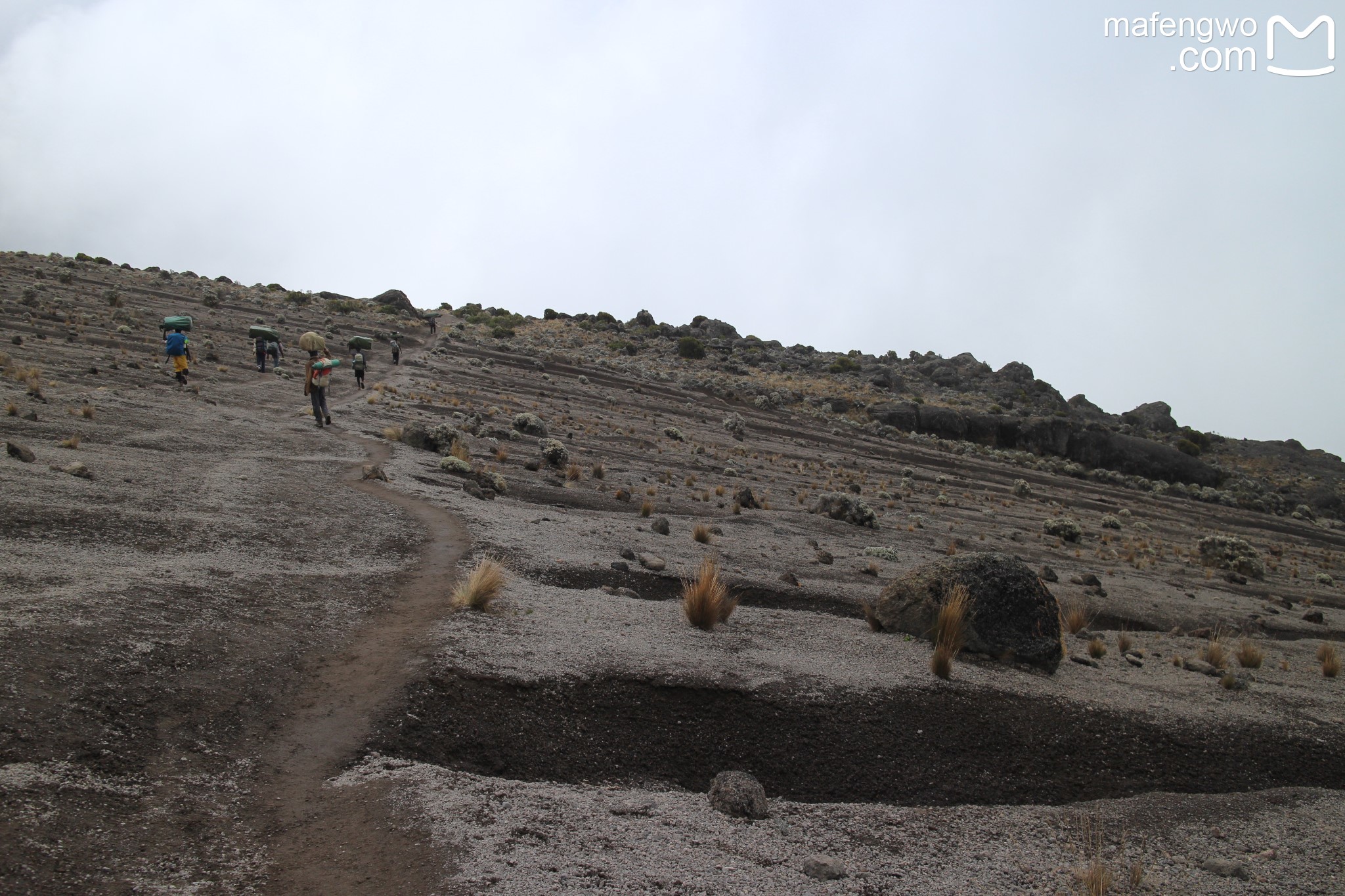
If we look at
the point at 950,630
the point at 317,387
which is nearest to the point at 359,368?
the point at 317,387

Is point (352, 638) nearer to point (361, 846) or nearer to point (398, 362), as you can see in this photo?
point (361, 846)

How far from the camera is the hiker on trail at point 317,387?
Result: 19406 mm

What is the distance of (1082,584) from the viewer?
54.4 ft

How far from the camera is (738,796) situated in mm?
5512

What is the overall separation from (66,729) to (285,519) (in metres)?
6.49

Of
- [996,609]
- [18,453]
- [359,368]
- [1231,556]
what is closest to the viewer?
[996,609]

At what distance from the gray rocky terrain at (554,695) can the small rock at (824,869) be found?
0.02m

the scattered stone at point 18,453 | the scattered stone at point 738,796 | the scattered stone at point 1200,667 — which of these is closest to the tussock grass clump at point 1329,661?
the scattered stone at point 1200,667

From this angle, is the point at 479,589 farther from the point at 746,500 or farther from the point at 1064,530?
the point at 1064,530

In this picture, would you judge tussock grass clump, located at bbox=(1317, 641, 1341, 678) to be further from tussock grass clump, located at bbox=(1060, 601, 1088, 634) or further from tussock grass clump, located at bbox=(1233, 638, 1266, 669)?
tussock grass clump, located at bbox=(1060, 601, 1088, 634)

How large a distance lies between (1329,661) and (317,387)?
21896 mm

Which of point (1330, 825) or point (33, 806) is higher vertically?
point (33, 806)

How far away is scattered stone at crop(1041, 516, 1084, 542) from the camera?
2562cm

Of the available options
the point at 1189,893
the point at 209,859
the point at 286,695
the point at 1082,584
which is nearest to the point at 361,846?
the point at 209,859
